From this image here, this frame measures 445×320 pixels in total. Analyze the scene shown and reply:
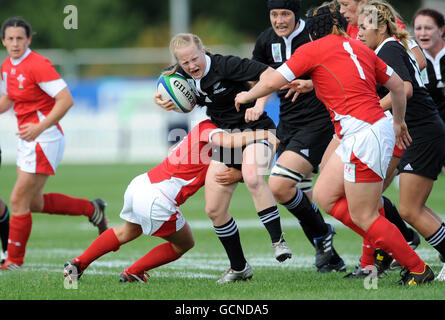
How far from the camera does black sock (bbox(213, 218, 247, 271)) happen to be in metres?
5.71

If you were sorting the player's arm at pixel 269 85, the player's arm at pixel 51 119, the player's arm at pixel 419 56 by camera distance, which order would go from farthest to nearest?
1. the player's arm at pixel 51 119
2. the player's arm at pixel 419 56
3. the player's arm at pixel 269 85

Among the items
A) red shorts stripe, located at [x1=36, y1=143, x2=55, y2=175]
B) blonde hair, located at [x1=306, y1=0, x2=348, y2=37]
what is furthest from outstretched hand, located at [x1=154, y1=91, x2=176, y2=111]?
red shorts stripe, located at [x1=36, y1=143, x2=55, y2=175]

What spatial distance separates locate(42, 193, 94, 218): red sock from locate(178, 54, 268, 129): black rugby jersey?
271cm

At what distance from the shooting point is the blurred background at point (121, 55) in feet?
74.8

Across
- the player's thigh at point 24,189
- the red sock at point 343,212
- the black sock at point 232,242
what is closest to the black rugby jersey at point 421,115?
the red sock at point 343,212

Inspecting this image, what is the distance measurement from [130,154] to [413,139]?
18.2m

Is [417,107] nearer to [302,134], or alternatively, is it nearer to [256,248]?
[302,134]

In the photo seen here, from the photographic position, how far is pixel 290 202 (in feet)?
20.7

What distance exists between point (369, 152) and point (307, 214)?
1.62 meters

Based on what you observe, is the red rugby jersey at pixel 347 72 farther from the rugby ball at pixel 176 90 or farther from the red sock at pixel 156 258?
the red sock at pixel 156 258

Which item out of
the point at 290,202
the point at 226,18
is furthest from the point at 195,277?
the point at 226,18

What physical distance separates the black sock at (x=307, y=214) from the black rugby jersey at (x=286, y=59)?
0.68 metres

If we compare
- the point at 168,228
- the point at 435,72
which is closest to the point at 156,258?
the point at 168,228
